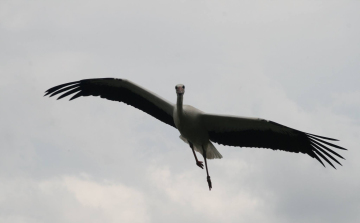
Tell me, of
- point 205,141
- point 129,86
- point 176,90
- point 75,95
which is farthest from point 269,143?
point 75,95

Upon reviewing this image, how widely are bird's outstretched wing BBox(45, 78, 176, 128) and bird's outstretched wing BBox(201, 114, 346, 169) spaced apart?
3.87 ft

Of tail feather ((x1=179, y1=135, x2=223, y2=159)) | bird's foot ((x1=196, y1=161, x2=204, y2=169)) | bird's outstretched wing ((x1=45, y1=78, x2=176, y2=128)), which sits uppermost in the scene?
bird's outstretched wing ((x1=45, y1=78, x2=176, y2=128))

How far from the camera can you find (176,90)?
13867 millimetres

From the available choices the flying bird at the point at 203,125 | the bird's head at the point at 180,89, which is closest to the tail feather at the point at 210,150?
the flying bird at the point at 203,125

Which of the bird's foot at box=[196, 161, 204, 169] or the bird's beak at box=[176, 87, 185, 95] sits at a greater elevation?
the bird's beak at box=[176, 87, 185, 95]

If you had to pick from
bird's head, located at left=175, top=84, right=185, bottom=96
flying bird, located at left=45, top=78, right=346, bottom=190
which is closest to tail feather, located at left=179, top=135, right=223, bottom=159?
flying bird, located at left=45, top=78, right=346, bottom=190

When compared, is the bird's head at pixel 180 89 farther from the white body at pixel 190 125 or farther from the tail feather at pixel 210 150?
the tail feather at pixel 210 150

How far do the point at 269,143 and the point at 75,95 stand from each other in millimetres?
4782

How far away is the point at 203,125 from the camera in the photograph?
14.6 meters

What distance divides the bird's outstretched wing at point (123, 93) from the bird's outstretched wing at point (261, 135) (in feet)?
3.87

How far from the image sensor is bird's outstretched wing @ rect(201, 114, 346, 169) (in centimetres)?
1408

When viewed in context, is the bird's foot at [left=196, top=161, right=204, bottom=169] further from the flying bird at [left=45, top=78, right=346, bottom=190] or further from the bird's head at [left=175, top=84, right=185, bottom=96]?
the bird's head at [left=175, top=84, right=185, bottom=96]

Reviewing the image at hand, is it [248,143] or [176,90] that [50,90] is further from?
[248,143]

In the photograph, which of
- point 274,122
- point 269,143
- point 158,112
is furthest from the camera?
point 158,112
